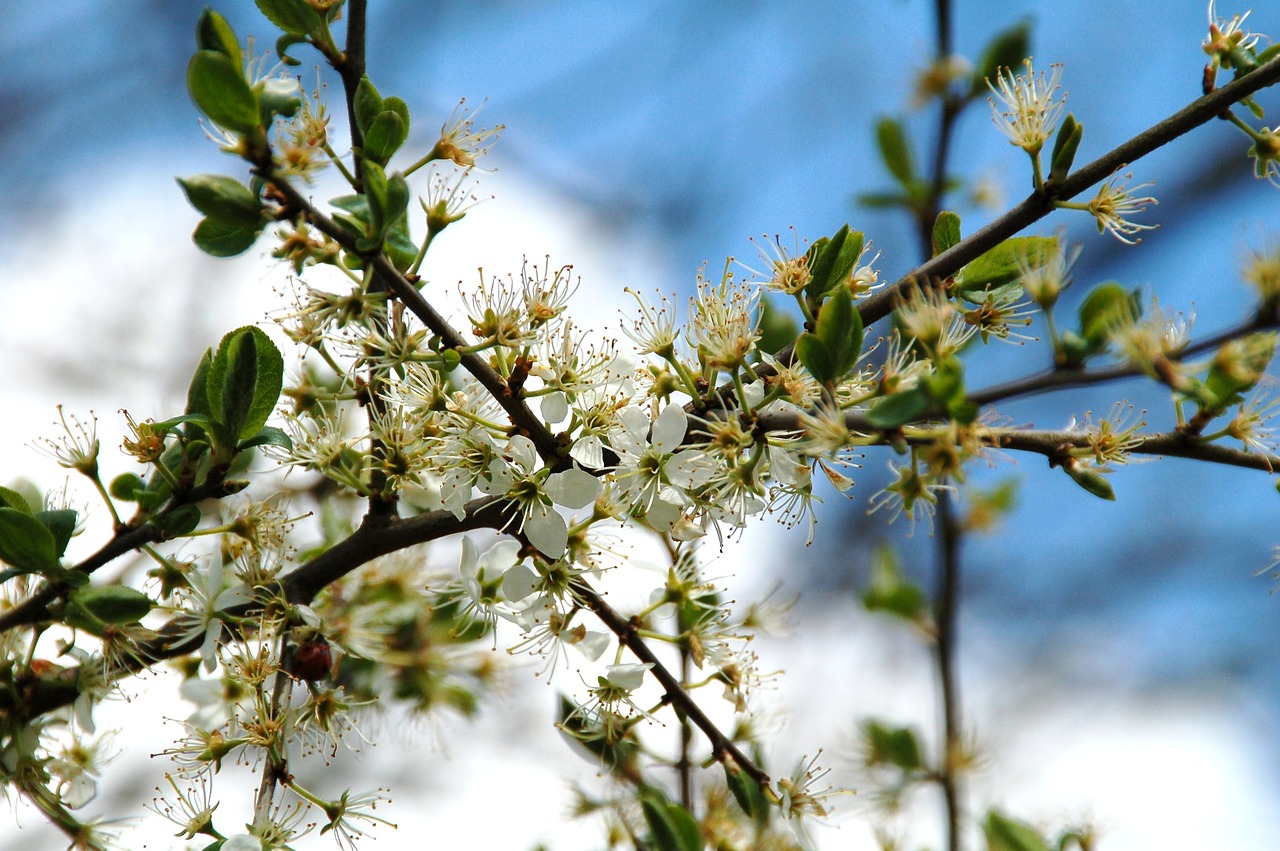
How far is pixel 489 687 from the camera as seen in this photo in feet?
7.80

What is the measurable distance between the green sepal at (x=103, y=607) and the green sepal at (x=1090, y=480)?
3.99 feet

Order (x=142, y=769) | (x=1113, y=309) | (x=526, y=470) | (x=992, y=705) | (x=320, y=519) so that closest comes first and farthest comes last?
1. (x=1113, y=309)
2. (x=526, y=470)
3. (x=320, y=519)
4. (x=142, y=769)
5. (x=992, y=705)

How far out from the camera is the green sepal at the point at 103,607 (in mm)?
1393

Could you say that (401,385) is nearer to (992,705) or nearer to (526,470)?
(526,470)

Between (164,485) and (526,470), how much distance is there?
51 centimetres

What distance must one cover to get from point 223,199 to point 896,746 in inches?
81.1

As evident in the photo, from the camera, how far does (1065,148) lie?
4.23 feet

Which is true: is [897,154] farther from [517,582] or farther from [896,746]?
[517,582]

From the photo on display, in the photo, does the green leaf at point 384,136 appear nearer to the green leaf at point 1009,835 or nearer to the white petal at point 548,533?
the white petal at point 548,533

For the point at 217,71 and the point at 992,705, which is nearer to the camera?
the point at 217,71

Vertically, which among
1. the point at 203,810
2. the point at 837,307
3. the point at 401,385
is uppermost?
the point at 401,385

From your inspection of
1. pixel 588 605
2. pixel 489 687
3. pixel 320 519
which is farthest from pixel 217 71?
pixel 489 687

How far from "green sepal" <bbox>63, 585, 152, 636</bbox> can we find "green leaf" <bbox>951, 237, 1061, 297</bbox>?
1185 millimetres

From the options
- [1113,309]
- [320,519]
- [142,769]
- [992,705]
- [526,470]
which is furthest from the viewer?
[992,705]
